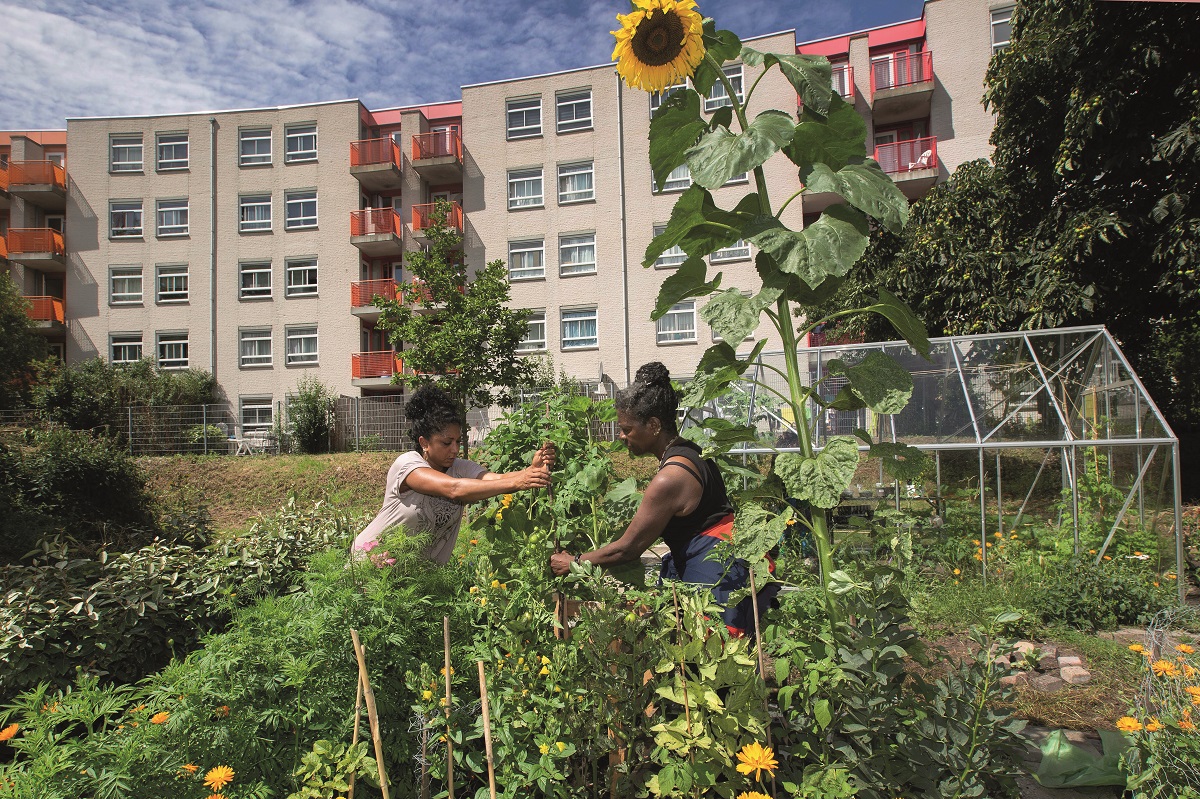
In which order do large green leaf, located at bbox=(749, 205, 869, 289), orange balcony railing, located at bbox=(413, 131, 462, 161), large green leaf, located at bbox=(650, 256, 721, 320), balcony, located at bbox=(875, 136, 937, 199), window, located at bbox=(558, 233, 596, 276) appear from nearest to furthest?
1. large green leaf, located at bbox=(749, 205, 869, 289)
2. large green leaf, located at bbox=(650, 256, 721, 320)
3. balcony, located at bbox=(875, 136, 937, 199)
4. window, located at bbox=(558, 233, 596, 276)
5. orange balcony railing, located at bbox=(413, 131, 462, 161)

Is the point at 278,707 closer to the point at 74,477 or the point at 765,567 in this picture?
the point at 765,567

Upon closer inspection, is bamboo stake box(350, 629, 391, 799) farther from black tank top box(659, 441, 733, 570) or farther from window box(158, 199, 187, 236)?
window box(158, 199, 187, 236)

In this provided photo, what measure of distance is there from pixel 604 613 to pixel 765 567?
0.44 meters

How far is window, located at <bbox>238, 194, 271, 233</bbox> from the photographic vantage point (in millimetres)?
25422

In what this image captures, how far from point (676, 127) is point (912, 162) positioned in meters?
23.3

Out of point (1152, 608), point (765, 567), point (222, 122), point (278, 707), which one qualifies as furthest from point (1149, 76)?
point (222, 122)

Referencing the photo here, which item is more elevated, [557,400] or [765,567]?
[557,400]

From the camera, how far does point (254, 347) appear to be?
25.1 meters

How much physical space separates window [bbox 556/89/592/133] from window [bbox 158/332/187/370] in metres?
16.7

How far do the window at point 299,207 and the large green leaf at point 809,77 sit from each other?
2711 cm

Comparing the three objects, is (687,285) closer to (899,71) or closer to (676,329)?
(676,329)

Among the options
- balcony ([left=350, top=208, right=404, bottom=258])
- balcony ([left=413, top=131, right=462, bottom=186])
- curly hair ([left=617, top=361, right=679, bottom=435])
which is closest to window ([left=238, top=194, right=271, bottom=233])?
balcony ([left=350, top=208, right=404, bottom=258])

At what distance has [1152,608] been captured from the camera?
5121 millimetres

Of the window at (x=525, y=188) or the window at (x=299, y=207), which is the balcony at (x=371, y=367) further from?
the window at (x=525, y=188)
